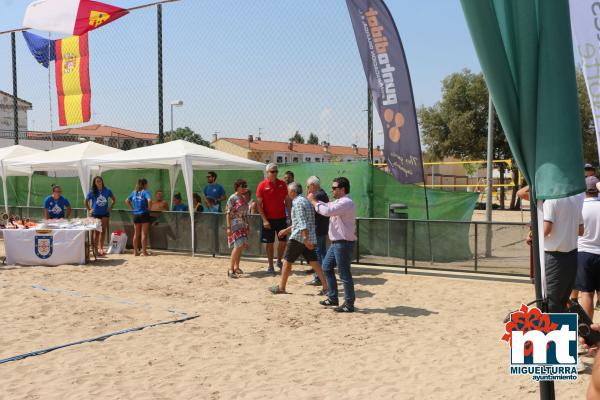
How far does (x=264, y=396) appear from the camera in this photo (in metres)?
4.50

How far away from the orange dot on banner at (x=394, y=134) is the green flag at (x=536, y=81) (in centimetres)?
798

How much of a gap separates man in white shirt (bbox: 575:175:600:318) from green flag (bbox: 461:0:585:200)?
3.09m

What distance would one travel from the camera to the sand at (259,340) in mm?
4660

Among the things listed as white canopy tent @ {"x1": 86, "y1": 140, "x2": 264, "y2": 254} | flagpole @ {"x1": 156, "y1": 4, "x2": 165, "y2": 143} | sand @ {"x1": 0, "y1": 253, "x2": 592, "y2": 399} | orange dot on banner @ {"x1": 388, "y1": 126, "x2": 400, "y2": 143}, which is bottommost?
sand @ {"x1": 0, "y1": 253, "x2": 592, "y2": 399}

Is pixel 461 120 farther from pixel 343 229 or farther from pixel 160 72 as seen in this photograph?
pixel 343 229

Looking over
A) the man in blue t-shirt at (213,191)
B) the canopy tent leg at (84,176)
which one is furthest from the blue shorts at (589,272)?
the canopy tent leg at (84,176)

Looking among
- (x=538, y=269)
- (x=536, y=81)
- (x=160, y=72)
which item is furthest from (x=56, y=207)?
(x=536, y=81)

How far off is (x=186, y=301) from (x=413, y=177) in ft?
16.4

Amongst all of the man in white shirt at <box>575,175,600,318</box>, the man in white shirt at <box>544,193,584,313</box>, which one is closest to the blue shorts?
the man in white shirt at <box>575,175,600,318</box>

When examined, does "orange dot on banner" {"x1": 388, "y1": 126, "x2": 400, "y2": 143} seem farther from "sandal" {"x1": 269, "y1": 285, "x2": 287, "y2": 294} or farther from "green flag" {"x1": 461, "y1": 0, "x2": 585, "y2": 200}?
"green flag" {"x1": 461, "y1": 0, "x2": 585, "y2": 200}

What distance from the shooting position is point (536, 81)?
2.68 metres

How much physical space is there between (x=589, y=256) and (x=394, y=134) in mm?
5645

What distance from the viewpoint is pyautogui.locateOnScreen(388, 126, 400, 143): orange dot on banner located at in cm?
1065

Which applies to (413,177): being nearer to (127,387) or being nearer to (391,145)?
(391,145)
